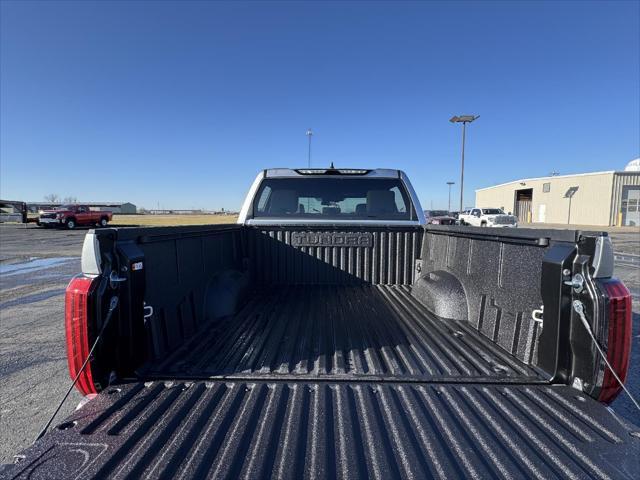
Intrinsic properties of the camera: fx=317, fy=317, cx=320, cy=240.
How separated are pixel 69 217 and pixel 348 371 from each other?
32483 mm

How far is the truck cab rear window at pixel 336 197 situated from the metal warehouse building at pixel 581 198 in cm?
4247

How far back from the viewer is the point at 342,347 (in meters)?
2.33

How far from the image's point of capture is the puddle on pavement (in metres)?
9.11

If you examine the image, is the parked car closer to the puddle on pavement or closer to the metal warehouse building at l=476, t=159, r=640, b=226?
the puddle on pavement

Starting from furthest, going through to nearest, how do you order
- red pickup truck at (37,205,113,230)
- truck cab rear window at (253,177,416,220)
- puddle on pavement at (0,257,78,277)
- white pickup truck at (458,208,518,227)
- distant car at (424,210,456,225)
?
red pickup truck at (37,205,113,230) < white pickup truck at (458,208,518,227) < puddle on pavement at (0,257,78,277) < distant car at (424,210,456,225) < truck cab rear window at (253,177,416,220)

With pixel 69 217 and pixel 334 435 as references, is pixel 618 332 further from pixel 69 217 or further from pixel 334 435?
pixel 69 217

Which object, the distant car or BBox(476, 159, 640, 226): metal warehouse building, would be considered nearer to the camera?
the distant car

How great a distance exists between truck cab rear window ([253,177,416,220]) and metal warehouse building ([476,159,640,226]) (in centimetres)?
4247

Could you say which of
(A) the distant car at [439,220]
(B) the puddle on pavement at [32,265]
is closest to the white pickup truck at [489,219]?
(A) the distant car at [439,220]

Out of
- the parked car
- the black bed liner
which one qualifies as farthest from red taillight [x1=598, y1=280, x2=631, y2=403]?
the black bed liner

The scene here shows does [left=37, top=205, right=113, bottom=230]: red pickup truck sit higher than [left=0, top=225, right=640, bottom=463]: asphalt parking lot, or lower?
higher

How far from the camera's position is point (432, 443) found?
1358 millimetres

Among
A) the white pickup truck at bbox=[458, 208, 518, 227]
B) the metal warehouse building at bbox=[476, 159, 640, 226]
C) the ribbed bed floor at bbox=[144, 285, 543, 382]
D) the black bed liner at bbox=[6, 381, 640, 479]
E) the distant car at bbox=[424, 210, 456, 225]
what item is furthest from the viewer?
the metal warehouse building at bbox=[476, 159, 640, 226]

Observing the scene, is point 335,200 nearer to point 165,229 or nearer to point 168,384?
point 165,229
